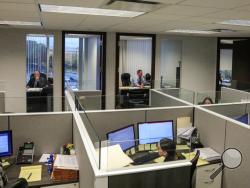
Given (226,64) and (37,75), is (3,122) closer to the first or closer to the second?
(37,75)

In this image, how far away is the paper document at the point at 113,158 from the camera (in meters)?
1.70

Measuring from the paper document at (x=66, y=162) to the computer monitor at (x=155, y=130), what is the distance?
786 millimetres

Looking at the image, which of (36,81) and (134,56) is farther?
(134,56)

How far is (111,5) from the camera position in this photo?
2930mm

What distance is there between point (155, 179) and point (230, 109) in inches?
88.7

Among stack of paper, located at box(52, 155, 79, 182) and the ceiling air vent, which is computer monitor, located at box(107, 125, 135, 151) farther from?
the ceiling air vent

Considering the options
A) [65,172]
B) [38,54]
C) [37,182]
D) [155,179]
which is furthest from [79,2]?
[38,54]

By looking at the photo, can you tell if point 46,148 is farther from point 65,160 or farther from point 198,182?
point 198,182

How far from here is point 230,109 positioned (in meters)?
3.57

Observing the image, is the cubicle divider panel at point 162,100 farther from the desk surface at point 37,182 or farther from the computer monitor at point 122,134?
the desk surface at point 37,182

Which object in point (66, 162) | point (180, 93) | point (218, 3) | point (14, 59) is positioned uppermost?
point (218, 3)

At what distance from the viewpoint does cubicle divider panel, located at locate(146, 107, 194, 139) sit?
3175mm

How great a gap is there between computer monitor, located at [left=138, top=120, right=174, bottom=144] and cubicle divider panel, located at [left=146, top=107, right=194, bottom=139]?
92 millimetres

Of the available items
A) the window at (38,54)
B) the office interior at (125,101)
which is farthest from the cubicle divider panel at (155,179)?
the window at (38,54)
